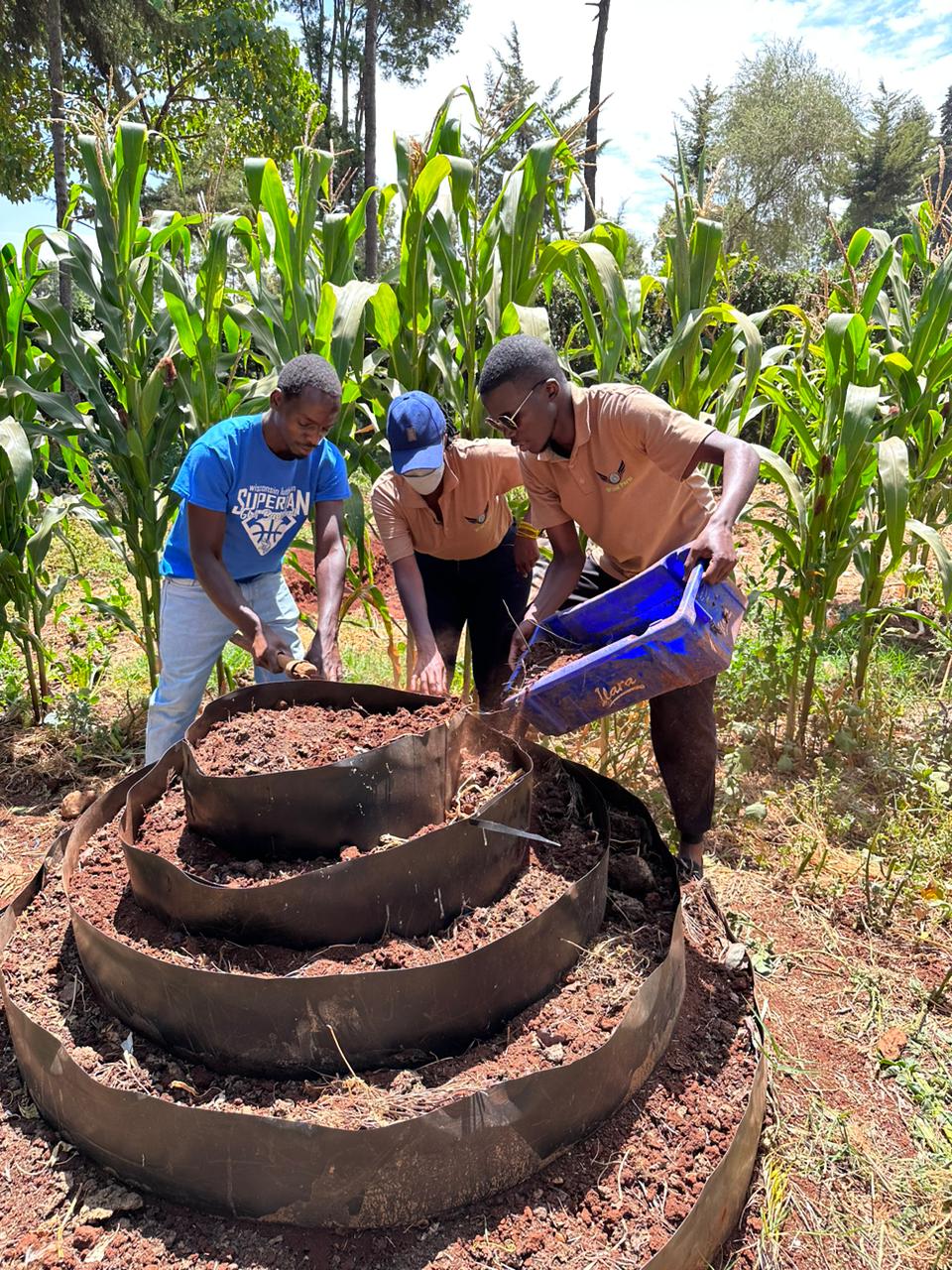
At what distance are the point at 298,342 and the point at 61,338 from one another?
1.00 metres

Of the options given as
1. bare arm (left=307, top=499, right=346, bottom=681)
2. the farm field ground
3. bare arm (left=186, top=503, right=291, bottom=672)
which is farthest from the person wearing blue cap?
the farm field ground

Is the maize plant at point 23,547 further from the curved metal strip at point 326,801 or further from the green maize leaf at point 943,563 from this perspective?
the green maize leaf at point 943,563

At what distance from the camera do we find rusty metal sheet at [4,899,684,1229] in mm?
1454

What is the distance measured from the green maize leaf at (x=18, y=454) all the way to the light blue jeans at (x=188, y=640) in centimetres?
79

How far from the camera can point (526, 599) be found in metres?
3.32

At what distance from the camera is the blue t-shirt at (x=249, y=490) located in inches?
101

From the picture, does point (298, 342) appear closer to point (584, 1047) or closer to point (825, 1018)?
point (584, 1047)

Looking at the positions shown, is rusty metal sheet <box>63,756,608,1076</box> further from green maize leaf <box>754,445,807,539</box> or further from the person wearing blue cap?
green maize leaf <box>754,445,807,539</box>

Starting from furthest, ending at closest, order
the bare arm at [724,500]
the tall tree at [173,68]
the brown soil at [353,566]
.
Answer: the tall tree at [173,68], the brown soil at [353,566], the bare arm at [724,500]

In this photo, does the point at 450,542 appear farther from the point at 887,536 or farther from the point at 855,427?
the point at 887,536

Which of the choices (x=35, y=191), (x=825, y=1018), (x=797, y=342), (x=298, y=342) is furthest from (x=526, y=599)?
(x=35, y=191)

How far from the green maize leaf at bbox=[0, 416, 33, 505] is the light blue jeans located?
0.79 m

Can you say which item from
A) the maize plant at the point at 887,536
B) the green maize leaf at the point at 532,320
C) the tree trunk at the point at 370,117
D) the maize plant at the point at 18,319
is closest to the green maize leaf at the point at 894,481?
the maize plant at the point at 887,536

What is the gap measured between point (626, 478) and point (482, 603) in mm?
963
